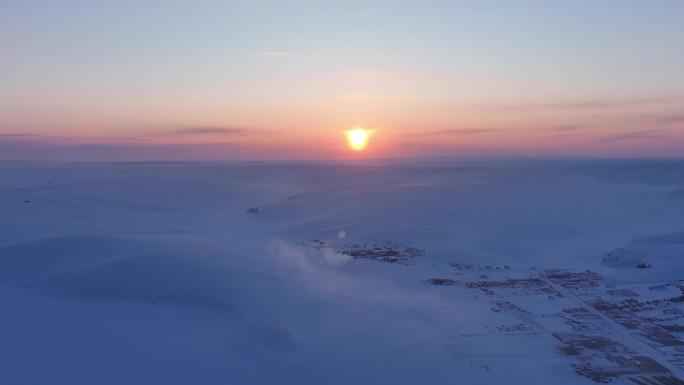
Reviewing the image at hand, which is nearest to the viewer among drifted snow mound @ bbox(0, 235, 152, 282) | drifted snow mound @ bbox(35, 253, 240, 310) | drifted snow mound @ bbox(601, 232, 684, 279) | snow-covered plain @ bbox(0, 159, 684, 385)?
snow-covered plain @ bbox(0, 159, 684, 385)

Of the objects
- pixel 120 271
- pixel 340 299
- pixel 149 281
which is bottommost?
pixel 340 299

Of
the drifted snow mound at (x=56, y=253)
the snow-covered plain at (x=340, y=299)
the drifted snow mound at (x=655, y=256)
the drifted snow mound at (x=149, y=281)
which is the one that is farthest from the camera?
the drifted snow mound at (x=655, y=256)

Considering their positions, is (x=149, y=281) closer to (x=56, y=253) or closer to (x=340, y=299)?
(x=56, y=253)

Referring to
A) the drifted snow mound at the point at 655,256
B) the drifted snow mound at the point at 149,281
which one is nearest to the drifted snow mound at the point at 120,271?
the drifted snow mound at the point at 149,281

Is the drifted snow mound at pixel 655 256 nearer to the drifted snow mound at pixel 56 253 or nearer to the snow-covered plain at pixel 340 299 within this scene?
the snow-covered plain at pixel 340 299

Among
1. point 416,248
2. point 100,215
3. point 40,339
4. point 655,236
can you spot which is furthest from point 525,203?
point 40,339

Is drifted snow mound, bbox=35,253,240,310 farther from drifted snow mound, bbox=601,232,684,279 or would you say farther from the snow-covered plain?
drifted snow mound, bbox=601,232,684,279

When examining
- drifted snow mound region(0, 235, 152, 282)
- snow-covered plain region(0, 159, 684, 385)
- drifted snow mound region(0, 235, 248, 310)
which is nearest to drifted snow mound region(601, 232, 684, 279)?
snow-covered plain region(0, 159, 684, 385)

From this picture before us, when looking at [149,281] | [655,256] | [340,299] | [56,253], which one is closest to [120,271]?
[149,281]
